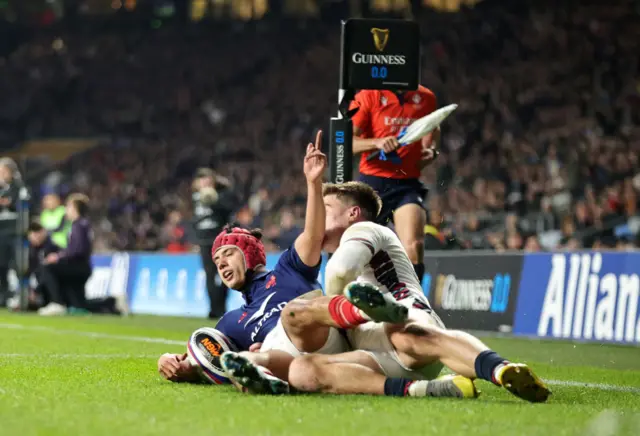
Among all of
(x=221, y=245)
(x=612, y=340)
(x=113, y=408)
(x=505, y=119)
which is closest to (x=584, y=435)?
(x=113, y=408)

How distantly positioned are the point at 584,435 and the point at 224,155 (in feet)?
91.4

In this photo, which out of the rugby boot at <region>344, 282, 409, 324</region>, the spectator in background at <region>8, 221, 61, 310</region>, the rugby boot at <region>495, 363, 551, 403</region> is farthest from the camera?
the spectator in background at <region>8, 221, 61, 310</region>

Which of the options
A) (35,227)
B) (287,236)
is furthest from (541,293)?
(35,227)

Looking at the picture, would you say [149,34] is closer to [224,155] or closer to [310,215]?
[224,155]

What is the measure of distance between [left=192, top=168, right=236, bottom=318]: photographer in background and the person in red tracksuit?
6.27 metres

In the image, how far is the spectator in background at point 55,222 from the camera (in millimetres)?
18438

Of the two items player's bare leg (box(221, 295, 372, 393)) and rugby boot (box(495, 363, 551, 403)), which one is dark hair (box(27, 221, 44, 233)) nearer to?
player's bare leg (box(221, 295, 372, 393))

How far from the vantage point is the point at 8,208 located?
17781 millimetres

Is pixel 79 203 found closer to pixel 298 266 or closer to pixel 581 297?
pixel 581 297

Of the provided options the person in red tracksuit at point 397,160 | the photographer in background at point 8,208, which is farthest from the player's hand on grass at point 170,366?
the photographer in background at point 8,208

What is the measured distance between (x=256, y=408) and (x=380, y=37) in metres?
3.83

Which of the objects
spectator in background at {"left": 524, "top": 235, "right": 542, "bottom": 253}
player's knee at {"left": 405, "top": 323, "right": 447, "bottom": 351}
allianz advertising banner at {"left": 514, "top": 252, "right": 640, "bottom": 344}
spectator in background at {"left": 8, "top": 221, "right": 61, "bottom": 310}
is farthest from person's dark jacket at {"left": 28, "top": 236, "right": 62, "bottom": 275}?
player's knee at {"left": 405, "top": 323, "right": 447, "bottom": 351}

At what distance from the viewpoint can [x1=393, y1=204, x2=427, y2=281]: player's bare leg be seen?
8641 mm

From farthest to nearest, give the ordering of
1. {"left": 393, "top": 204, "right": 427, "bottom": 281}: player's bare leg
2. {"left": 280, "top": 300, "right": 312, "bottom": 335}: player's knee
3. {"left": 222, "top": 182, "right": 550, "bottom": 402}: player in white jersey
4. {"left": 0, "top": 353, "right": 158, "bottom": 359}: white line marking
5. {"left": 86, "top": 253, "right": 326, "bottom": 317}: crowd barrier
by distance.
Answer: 1. {"left": 86, "top": 253, "right": 326, "bottom": 317}: crowd barrier
2. {"left": 393, "top": 204, "right": 427, "bottom": 281}: player's bare leg
3. {"left": 0, "top": 353, "right": 158, "bottom": 359}: white line marking
4. {"left": 280, "top": 300, "right": 312, "bottom": 335}: player's knee
5. {"left": 222, "top": 182, "right": 550, "bottom": 402}: player in white jersey
